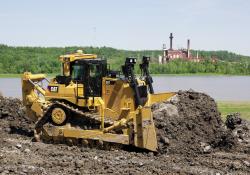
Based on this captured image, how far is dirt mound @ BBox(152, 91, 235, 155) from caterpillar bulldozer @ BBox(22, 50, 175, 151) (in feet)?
2.01

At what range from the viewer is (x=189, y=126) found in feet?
51.6

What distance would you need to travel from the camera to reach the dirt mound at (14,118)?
1873cm

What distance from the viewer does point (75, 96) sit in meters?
16.4

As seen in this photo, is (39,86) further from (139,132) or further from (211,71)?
(211,71)

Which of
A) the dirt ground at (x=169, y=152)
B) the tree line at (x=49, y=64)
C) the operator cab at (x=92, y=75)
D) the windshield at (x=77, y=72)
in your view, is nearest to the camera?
the dirt ground at (x=169, y=152)

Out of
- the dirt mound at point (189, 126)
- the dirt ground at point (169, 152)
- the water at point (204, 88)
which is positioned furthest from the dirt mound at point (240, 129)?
the water at point (204, 88)

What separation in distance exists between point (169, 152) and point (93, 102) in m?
2.92

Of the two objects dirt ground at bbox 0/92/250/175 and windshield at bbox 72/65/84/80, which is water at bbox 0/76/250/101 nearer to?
dirt ground at bbox 0/92/250/175

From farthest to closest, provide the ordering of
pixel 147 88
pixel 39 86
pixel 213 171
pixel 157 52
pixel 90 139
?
pixel 157 52, pixel 39 86, pixel 147 88, pixel 90 139, pixel 213 171

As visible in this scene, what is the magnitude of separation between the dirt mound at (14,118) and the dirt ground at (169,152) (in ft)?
0.42

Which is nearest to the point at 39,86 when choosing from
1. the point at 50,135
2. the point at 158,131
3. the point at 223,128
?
the point at 50,135

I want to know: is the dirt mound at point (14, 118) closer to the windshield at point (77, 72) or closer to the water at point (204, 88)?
the windshield at point (77, 72)

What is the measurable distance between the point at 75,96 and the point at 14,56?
92.2m

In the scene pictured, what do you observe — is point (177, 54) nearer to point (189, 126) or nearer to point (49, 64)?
point (49, 64)
